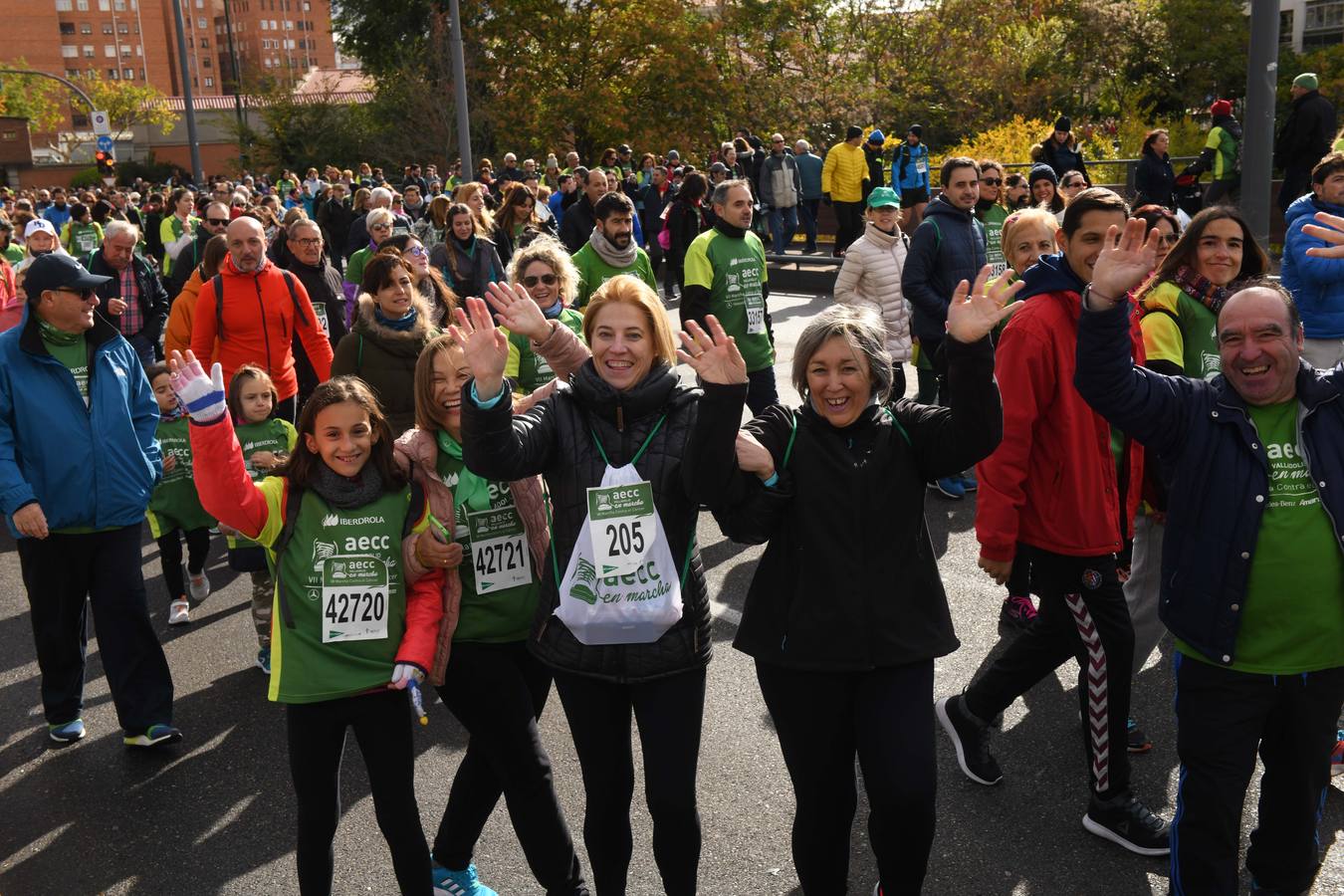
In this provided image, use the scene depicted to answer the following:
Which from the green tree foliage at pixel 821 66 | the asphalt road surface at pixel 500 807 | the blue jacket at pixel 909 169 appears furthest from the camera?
the green tree foliage at pixel 821 66

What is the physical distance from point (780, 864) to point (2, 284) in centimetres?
961

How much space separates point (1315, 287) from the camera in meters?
5.83

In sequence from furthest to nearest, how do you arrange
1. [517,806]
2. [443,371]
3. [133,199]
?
1. [133,199]
2. [443,371]
3. [517,806]

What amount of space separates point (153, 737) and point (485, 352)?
2944 millimetres

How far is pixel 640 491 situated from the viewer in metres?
3.54

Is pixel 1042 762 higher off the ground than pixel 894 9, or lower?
lower

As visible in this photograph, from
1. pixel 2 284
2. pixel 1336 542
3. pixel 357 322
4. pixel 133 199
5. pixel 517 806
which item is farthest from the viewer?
pixel 133 199

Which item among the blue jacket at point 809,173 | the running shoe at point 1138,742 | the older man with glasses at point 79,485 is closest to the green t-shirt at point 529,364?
the older man with glasses at point 79,485

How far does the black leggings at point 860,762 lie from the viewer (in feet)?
11.0

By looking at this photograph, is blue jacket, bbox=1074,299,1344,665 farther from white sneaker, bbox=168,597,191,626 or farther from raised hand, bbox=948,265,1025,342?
white sneaker, bbox=168,597,191,626

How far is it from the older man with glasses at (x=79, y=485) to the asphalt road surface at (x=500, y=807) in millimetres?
315

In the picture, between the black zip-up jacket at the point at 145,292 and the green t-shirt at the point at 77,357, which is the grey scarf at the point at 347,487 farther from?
the black zip-up jacket at the point at 145,292

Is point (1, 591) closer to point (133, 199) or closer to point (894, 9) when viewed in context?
point (133, 199)

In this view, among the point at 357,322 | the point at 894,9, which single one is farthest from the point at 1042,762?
the point at 894,9
